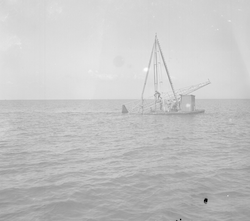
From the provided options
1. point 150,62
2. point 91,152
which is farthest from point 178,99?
point 91,152

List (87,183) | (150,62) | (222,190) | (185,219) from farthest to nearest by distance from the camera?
(150,62), (87,183), (222,190), (185,219)

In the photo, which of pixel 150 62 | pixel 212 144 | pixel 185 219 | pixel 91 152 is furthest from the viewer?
pixel 150 62

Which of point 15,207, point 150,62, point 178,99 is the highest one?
point 150,62

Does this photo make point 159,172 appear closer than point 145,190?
No

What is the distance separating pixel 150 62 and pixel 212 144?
33177 mm

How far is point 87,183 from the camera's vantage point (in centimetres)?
1066

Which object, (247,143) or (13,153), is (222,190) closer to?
(247,143)

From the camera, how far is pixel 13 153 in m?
17.6

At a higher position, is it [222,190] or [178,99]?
[178,99]

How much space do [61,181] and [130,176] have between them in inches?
125

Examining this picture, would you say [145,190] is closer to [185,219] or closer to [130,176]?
[130,176]

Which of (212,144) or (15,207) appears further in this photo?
Answer: (212,144)

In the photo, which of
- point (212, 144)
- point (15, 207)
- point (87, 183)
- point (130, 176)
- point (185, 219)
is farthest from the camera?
point (212, 144)

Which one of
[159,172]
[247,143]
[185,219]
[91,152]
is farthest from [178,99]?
[185,219]
